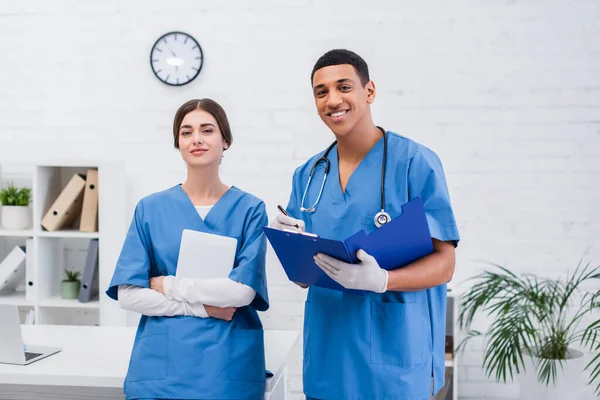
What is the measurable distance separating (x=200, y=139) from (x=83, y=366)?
0.72m

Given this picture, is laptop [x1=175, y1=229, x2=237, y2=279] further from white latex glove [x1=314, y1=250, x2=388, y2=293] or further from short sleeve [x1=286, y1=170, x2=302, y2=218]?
white latex glove [x1=314, y1=250, x2=388, y2=293]

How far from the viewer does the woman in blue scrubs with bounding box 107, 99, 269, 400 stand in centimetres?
172

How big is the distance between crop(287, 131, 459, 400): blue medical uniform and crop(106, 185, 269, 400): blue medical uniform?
0.19 m

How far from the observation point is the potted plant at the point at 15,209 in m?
3.39

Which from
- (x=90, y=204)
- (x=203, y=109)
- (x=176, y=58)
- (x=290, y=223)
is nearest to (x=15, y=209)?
(x=90, y=204)

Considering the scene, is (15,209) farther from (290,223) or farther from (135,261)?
(290,223)

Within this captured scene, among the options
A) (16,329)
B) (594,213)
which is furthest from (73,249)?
(594,213)

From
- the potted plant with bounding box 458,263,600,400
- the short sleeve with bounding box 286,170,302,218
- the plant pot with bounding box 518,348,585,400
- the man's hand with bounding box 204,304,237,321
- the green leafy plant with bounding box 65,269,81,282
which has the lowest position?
the plant pot with bounding box 518,348,585,400

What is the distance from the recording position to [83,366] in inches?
73.6

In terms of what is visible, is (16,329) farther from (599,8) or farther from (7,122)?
(599,8)

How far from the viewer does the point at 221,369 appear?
1.73 m

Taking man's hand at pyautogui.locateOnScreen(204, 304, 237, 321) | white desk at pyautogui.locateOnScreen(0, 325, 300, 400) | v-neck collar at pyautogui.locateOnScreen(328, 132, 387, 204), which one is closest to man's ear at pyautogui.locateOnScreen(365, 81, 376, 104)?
v-neck collar at pyautogui.locateOnScreen(328, 132, 387, 204)

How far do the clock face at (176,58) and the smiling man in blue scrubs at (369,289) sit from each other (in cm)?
194

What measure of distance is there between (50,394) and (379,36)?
7.38 feet
